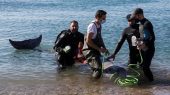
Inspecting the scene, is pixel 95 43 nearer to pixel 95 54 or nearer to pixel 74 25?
pixel 95 54

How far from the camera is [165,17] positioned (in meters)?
28.7

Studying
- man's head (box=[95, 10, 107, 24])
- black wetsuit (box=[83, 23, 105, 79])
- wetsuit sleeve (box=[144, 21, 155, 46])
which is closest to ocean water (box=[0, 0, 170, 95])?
black wetsuit (box=[83, 23, 105, 79])

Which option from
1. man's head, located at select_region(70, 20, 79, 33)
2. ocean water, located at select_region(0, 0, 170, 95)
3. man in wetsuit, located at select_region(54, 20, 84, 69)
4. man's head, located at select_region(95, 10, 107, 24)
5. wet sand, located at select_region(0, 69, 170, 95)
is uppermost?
man's head, located at select_region(95, 10, 107, 24)

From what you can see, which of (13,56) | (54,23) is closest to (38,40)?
(13,56)

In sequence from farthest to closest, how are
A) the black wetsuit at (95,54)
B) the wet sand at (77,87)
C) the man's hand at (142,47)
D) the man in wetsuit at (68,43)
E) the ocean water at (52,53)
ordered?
the man in wetsuit at (68,43) → the ocean water at (52,53) → the black wetsuit at (95,54) → the man's hand at (142,47) → the wet sand at (77,87)

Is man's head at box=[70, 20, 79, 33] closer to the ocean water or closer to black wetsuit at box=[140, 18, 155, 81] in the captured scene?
the ocean water

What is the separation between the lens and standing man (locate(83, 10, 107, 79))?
10297 mm

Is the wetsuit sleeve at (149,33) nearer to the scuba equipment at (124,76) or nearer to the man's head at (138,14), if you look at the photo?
the man's head at (138,14)

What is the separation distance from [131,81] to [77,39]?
2.30 m

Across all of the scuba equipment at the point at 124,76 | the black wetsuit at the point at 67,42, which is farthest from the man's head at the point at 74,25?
the scuba equipment at the point at 124,76

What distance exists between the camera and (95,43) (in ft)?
34.6

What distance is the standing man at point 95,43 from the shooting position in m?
10.3

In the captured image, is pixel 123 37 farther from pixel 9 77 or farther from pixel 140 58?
pixel 9 77

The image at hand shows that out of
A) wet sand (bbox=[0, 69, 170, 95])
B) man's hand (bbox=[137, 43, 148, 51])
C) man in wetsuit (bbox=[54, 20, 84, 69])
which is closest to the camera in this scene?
wet sand (bbox=[0, 69, 170, 95])
